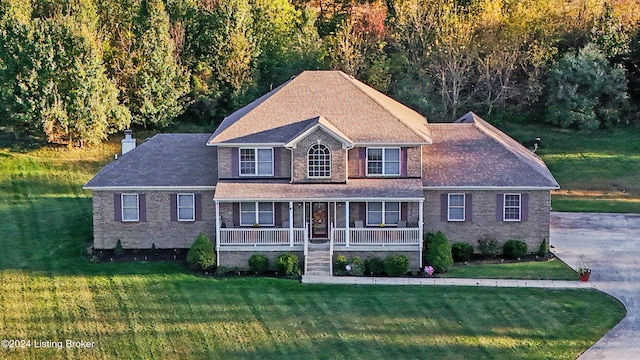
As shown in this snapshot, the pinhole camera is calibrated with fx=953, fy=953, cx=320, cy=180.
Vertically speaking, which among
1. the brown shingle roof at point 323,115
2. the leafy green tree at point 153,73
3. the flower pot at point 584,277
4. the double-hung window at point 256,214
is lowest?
the flower pot at point 584,277

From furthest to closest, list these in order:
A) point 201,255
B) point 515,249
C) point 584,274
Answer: point 515,249 → point 201,255 → point 584,274

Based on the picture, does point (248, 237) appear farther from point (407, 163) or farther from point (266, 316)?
point (407, 163)

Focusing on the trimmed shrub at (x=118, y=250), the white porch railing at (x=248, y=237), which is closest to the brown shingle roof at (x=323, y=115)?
the white porch railing at (x=248, y=237)

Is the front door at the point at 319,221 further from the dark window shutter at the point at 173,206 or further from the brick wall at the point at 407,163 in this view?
the dark window shutter at the point at 173,206

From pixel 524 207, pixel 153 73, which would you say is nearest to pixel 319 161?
pixel 524 207

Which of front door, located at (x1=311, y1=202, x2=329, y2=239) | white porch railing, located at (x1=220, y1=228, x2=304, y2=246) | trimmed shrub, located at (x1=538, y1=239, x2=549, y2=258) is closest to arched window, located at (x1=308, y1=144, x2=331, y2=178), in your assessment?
front door, located at (x1=311, y1=202, x2=329, y2=239)

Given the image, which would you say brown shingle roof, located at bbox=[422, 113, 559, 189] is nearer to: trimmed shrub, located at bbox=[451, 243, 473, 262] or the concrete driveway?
trimmed shrub, located at bbox=[451, 243, 473, 262]

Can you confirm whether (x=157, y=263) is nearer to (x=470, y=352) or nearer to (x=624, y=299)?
(x=470, y=352)
